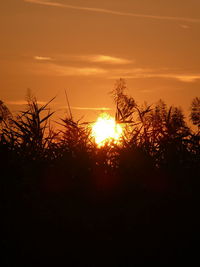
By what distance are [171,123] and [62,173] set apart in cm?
361

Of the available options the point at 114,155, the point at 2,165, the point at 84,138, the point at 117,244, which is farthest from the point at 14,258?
the point at 84,138

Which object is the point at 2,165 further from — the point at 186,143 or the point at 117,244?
the point at 186,143

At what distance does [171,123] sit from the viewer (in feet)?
42.0

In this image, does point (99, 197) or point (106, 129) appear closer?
point (99, 197)

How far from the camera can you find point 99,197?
9641mm

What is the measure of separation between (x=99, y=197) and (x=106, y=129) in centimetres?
360

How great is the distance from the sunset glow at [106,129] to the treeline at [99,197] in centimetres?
34

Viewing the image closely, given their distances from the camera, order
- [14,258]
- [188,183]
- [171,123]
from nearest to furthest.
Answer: [14,258] < [188,183] < [171,123]

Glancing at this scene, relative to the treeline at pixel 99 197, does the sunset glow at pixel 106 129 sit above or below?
above

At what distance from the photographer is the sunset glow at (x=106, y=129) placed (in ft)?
40.2

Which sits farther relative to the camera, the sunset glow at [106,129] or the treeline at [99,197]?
the sunset glow at [106,129]

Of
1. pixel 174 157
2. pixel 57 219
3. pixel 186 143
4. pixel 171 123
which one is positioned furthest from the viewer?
pixel 171 123

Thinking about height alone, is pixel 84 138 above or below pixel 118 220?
above

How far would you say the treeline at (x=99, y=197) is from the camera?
8695 mm
